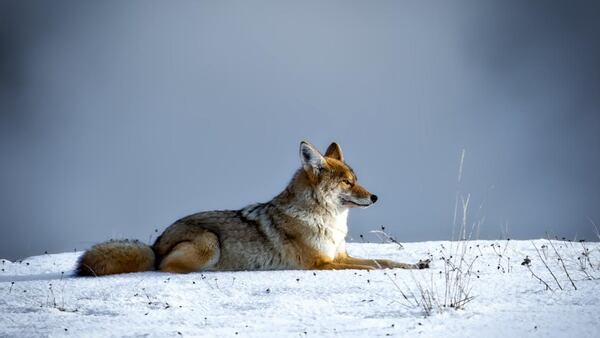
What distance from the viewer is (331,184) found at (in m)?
10.5

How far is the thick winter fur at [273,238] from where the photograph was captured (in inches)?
391

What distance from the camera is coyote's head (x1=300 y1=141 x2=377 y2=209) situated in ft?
34.5

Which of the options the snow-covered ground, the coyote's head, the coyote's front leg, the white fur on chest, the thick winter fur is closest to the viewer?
the snow-covered ground

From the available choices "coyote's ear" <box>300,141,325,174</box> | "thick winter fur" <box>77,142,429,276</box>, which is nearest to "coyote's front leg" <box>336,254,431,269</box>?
"thick winter fur" <box>77,142,429,276</box>

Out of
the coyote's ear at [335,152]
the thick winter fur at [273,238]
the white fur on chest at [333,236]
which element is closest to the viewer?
the thick winter fur at [273,238]

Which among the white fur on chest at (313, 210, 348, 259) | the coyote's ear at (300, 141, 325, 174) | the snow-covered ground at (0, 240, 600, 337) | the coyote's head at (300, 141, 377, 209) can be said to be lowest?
the snow-covered ground at (0, 240, 600, 337)

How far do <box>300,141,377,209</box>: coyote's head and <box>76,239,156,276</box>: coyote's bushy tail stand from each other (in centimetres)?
302

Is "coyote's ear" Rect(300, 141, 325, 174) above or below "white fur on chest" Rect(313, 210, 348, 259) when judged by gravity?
above

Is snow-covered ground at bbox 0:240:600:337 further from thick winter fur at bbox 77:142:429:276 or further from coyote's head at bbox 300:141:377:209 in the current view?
coyote's head at bbox 300:141:377:209

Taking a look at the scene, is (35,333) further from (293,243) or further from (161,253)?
(293,243)

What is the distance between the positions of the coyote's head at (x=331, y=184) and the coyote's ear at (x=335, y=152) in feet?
2.17

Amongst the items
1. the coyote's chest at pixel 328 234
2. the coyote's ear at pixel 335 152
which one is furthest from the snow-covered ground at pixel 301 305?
the coyote's ear at pixel 335 152

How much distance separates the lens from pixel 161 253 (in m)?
10.3

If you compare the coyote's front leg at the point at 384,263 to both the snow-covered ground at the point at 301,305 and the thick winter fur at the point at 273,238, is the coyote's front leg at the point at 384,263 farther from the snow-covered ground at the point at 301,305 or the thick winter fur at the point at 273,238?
the snow-covered ground at the point at 301,305
